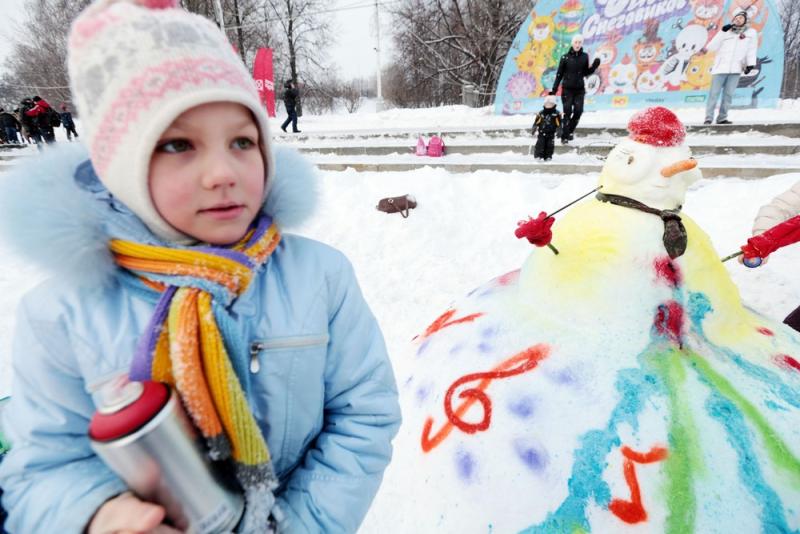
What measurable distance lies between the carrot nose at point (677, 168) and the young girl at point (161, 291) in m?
1.60

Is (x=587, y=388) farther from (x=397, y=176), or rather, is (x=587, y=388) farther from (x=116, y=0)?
(x=397, y=176)

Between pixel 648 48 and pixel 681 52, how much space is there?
69 centimetres

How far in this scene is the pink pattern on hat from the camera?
0.92 m

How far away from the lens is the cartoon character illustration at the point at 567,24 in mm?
10617

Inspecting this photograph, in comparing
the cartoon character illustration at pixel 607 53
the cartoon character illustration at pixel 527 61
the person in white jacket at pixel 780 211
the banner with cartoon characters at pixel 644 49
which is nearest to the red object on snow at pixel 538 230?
the person in white jacket at pixel 780 211

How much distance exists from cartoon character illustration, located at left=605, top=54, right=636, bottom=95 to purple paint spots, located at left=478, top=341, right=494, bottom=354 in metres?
11.2

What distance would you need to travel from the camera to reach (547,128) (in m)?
7.10

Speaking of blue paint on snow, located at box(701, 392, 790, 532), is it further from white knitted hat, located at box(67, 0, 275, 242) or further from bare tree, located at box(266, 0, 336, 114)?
bare tree, located at box(266, 0, 336, 114)

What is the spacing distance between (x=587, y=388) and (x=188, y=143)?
1.55 m

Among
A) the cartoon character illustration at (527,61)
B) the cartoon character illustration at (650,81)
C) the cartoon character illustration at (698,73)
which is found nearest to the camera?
the cartoon character illustration at (698,73)

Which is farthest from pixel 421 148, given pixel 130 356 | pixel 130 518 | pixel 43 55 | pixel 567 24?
pixel 43 55

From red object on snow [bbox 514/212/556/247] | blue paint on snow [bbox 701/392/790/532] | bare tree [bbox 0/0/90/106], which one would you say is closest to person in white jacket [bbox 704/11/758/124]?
red object on snow [bbox 514/212/556/247]

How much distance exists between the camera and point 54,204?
0.98 metres

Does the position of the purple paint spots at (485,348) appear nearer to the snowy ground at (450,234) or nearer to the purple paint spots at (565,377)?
the purple paint spots at (565,377)
